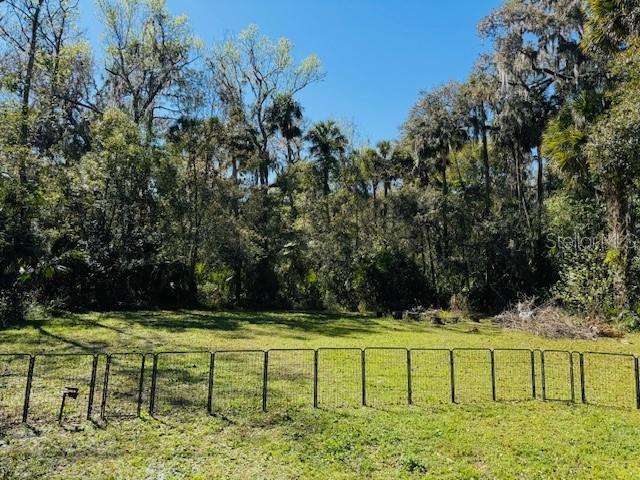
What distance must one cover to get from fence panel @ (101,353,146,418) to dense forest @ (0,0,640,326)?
22.4 feet

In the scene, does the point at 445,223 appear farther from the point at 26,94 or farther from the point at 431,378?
the point at 26,94

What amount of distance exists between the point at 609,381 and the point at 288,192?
1902cm

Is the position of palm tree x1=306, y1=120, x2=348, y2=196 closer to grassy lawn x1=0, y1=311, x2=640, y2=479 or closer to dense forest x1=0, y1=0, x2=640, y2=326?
dense forest x1=0, y1=0, x2=640, y2=326

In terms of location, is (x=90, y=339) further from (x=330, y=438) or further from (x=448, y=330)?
(x=448, y=330)

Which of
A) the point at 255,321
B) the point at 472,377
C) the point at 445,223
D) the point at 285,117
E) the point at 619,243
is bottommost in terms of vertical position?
the point at 472,377

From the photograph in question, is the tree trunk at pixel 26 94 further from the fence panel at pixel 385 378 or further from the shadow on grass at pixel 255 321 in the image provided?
the fence panel at pixel 385 378

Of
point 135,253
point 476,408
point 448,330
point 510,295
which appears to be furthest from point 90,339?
point 510,295

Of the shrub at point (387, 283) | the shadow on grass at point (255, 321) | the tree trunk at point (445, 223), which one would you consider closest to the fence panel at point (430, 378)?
the shadow on grass at point (255, 321)

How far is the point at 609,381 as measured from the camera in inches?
322

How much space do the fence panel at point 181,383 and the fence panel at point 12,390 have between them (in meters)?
1.74

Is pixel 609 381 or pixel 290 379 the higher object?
pixel 609 381

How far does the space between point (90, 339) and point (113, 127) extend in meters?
10.7

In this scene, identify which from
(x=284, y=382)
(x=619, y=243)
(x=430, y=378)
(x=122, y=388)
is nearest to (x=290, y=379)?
(x=284, y=382)

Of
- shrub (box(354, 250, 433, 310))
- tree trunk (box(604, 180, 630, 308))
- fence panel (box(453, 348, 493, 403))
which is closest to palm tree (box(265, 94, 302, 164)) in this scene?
shrub (box(354, 250, 433, 310))
